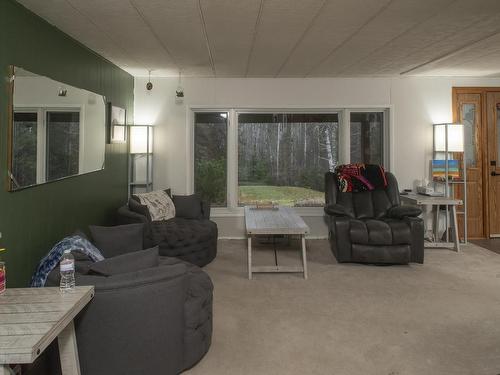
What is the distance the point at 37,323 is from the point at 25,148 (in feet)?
5.44

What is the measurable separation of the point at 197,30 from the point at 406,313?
2916mm

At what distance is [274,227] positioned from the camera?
12.3 feet

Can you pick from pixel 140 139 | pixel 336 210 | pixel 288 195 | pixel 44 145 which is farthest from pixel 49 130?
pixel 288 195

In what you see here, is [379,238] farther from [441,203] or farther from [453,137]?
[453,137]

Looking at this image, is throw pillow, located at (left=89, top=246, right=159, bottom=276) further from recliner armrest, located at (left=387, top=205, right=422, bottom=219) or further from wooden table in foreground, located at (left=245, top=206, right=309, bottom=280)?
recliner armrest, located at (left=387, top=205, right=422, bottom=219)

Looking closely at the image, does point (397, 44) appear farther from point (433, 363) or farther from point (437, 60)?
point (433, 363)

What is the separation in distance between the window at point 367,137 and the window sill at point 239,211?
3.01 ft

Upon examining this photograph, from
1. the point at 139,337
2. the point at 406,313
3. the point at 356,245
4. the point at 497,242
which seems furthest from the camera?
the point at 497,242

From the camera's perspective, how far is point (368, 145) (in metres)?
5.86

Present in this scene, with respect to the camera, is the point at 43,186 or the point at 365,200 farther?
the point at 365,200

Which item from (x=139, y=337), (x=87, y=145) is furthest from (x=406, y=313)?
(x=87, y=145)

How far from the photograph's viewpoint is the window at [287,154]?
5.84m

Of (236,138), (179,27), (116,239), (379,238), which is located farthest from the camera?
(236,138)

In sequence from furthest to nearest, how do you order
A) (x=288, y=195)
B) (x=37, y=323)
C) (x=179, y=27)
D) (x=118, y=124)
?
(x=288, y=195) → (x=118, y=124) → (x=179, y=27) → (x=37, y=323)
